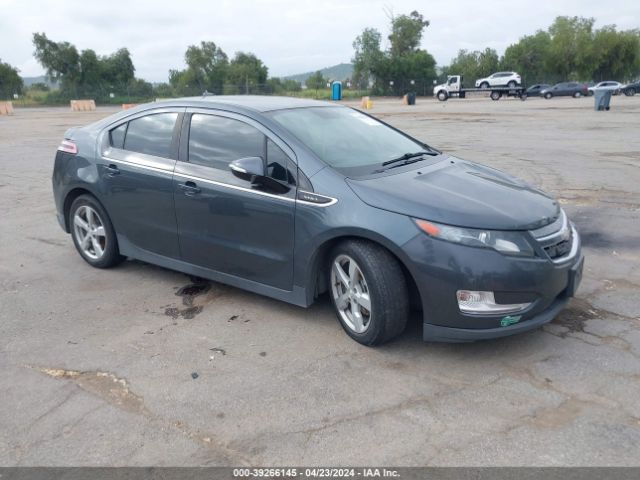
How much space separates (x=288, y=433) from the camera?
9.80 ft

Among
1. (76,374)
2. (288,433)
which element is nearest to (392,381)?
(288,433)

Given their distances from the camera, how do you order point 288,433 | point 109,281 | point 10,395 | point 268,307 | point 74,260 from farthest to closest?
1. point 74,260
2. point 109,281
3. point 268,307
4. point 10,395
5. point 288,433

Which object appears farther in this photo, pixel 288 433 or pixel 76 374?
pixel 76 374

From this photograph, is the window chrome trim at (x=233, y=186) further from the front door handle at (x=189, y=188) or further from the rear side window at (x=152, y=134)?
the rear side window at (x=152, y=134)

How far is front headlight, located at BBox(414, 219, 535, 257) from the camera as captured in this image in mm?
3387

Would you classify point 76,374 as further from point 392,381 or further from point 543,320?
point 543,320

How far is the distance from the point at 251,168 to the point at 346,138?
0.93 meters

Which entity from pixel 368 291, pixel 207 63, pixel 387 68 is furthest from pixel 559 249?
pixel 207 63

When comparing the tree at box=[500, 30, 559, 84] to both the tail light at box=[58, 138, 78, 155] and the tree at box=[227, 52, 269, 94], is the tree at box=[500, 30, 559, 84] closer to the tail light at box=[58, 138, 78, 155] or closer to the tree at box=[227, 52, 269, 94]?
the tree at box=[227, 52, 269, 94]

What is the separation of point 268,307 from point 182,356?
0.93 metres

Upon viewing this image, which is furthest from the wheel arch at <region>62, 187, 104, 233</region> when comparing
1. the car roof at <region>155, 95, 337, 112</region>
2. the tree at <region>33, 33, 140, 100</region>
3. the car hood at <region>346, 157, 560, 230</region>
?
the tree at <region>33, 33, 140, 100</region>

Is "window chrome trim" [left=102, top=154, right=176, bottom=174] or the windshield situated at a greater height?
the windshield

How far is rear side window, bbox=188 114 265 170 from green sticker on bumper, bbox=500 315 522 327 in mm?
2044

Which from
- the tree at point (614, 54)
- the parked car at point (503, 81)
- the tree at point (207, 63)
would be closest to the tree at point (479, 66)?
the tree at point (614, 54)
